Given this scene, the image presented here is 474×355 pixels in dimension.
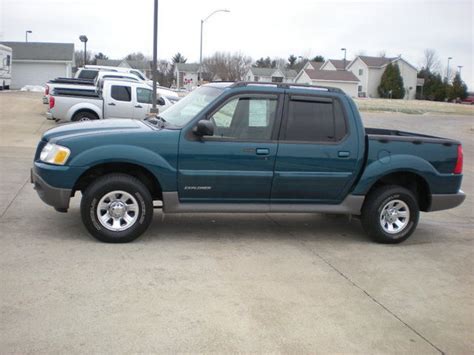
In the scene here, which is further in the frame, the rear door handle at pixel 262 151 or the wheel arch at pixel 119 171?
the rear door handle at pixel 262 151

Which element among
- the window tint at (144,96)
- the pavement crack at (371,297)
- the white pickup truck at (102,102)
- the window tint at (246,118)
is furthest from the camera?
the window tint at (144,96)

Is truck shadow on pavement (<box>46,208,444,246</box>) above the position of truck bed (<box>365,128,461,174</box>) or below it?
below

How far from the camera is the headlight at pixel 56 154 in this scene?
607 centimetres

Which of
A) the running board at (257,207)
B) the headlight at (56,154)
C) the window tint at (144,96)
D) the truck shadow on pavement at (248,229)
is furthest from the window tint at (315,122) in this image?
the window tint at (144,96)

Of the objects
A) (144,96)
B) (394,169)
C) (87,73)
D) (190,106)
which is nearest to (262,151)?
(190,106)

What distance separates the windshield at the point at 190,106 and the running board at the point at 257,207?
0.92m

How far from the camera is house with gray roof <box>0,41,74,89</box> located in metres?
56.0

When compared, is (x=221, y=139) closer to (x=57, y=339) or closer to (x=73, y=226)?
(x=73, y=226)

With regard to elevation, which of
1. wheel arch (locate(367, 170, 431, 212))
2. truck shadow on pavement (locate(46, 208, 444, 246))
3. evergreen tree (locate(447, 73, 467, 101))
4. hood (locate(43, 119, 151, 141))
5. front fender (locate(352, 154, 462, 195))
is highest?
evergreen tree (locate(447, 73, 467, 101))

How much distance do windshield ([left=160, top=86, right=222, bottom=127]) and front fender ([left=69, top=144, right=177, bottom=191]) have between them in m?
0.55

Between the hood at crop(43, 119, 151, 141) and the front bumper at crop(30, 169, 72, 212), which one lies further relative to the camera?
the hood at crop(43, 119, 151, 141)

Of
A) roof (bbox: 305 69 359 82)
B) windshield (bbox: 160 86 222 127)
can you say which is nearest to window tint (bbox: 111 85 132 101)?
windshield (bbox: 160 86 222 127)

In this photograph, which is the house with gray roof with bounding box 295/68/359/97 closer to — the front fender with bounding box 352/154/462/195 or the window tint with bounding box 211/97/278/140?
the front fender with bounding box 352/154/462/195

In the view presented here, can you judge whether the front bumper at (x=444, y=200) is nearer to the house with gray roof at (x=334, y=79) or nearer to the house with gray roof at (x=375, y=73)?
the house with gray roof at (x=334, y=79)
